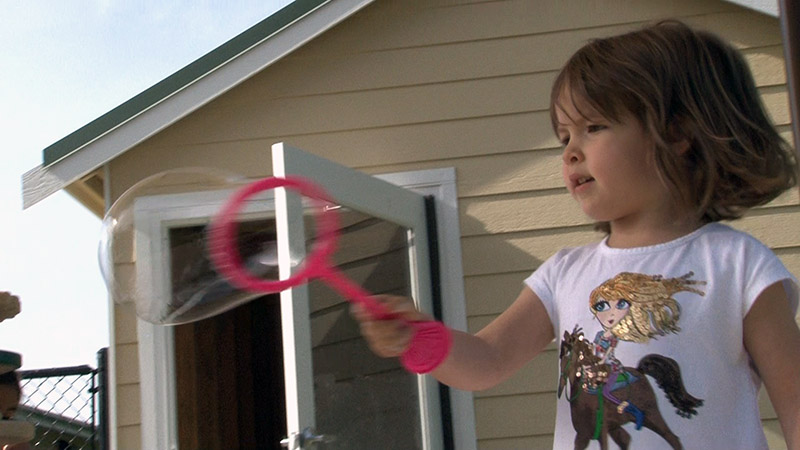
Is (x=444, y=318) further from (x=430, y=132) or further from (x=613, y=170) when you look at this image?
(x=613, y=170)

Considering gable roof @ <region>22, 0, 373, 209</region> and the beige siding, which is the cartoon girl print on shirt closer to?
the beige siding

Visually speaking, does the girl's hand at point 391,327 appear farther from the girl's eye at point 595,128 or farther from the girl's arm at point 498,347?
the girl's eye at point 595,128

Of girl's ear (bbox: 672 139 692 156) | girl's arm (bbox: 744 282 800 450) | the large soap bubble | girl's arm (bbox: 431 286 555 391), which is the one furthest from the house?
girl's arm (bbox: 744 282 800 450)

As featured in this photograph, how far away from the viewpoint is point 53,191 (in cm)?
436

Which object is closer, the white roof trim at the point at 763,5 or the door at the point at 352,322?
the door at the point at 352,322

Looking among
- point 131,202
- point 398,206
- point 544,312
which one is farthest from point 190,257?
point 398,206

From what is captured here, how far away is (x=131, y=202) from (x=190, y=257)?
12.9 inches

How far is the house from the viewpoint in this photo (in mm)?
4289

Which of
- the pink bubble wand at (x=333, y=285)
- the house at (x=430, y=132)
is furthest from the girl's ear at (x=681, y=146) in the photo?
the house at (x=430, y=132)

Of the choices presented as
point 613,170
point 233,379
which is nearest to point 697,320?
point 613,170

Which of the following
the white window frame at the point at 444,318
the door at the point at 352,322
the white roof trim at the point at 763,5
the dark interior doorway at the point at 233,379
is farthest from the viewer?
the dark interior doorway at the point at 233,379

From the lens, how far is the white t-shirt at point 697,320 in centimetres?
146

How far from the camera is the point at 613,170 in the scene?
5.26 ft

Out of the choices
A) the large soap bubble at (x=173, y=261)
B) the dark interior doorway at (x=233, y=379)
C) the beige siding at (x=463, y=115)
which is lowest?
the dark interior doorway at (x=233, y=379)
